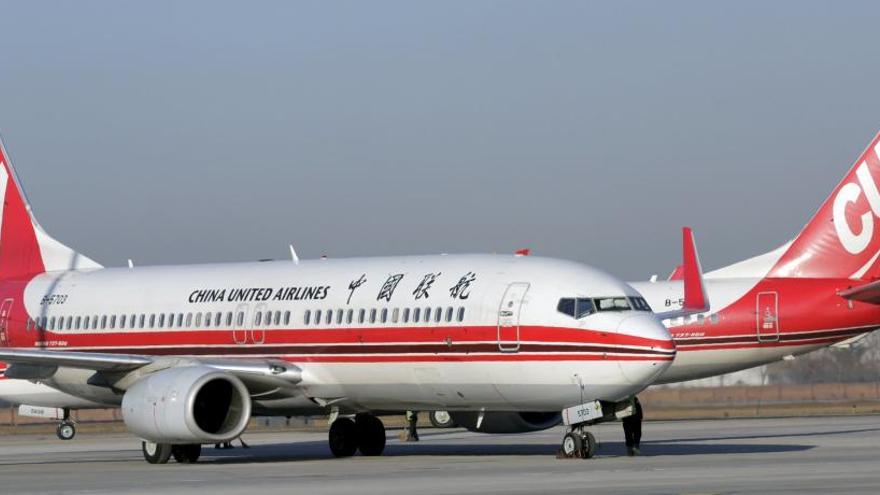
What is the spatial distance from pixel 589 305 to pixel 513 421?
4925mm

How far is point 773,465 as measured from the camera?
1126 inches

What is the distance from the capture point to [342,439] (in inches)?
1452

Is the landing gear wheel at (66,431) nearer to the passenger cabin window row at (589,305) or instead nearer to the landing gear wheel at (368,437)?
the landing gear wheel at (368,437)

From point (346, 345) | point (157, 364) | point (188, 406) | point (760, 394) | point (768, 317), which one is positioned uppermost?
point (768, 317)

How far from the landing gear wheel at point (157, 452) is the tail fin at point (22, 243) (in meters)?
9.21

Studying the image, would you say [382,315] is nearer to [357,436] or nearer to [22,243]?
[357,436]

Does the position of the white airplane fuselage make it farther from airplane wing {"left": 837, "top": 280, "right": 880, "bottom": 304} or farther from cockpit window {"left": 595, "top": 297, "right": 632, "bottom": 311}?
airplane wing {"left": 837, "top": 280, "right": 880, "bottom": 304}

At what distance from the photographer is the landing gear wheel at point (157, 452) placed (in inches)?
1369

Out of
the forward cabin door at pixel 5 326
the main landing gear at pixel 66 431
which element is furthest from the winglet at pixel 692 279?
the main landing gear at pixel 66 431

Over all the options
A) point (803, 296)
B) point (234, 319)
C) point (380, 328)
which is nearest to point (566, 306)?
point (380, 328)

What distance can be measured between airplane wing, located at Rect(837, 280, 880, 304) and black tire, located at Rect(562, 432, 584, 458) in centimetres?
1207

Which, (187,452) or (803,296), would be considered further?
(803,296)

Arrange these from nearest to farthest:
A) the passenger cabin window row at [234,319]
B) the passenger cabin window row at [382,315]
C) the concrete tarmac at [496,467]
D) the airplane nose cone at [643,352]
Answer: the concrete tarmac at [496,467]
the airplane nose cone at [643,352]
the passenger cabin window row at [382,315]
the passenger cabin window row at [234,319]

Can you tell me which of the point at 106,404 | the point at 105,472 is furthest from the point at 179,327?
the point at 105,472
